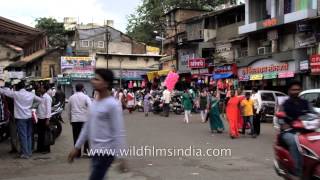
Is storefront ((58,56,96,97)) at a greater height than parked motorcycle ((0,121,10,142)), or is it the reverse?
storefront ((58,56,96,97))

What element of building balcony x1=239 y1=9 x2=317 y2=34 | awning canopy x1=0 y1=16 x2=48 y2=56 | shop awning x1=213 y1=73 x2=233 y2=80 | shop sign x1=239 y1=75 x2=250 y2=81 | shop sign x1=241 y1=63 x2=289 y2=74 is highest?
building balcony x1=239 y1=9 x2=317 y2=34

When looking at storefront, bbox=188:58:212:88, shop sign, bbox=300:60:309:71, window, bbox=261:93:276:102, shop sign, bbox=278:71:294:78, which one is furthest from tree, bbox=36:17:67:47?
window, bbox=261:93:276:102

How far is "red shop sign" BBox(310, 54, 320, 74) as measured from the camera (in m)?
28.0

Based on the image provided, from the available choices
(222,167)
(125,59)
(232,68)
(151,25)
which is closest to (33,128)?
(222,167)

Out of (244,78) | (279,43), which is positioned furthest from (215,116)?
(244,78)

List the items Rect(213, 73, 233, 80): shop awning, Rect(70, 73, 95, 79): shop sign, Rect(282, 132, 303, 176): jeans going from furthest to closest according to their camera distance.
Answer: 1. Rect(70, 73, 95, 79): shop sign
2. Rect(213, 73, 233, 80): shop awning
3. Rect(282, 132, 303, 176): jeans

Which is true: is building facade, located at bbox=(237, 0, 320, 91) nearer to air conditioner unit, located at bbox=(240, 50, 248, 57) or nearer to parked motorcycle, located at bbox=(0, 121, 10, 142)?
air conditioner unit, located at bbox=(240, 50, 248, 57)

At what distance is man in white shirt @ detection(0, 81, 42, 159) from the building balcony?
67.9 ft

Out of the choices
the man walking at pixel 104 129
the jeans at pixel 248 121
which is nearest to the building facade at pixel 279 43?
the jeans at pixel 248 121

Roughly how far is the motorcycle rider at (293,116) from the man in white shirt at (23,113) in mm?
6512

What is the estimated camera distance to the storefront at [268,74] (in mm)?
31438

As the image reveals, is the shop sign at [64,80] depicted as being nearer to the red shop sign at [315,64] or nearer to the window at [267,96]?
the red shop sign at [315,64]

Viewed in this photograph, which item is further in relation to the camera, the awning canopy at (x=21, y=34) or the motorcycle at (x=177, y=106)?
the motorcycle at (x=177, y=106)

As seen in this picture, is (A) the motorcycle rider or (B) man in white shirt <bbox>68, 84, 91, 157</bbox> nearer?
(A) the motorcycle rider
